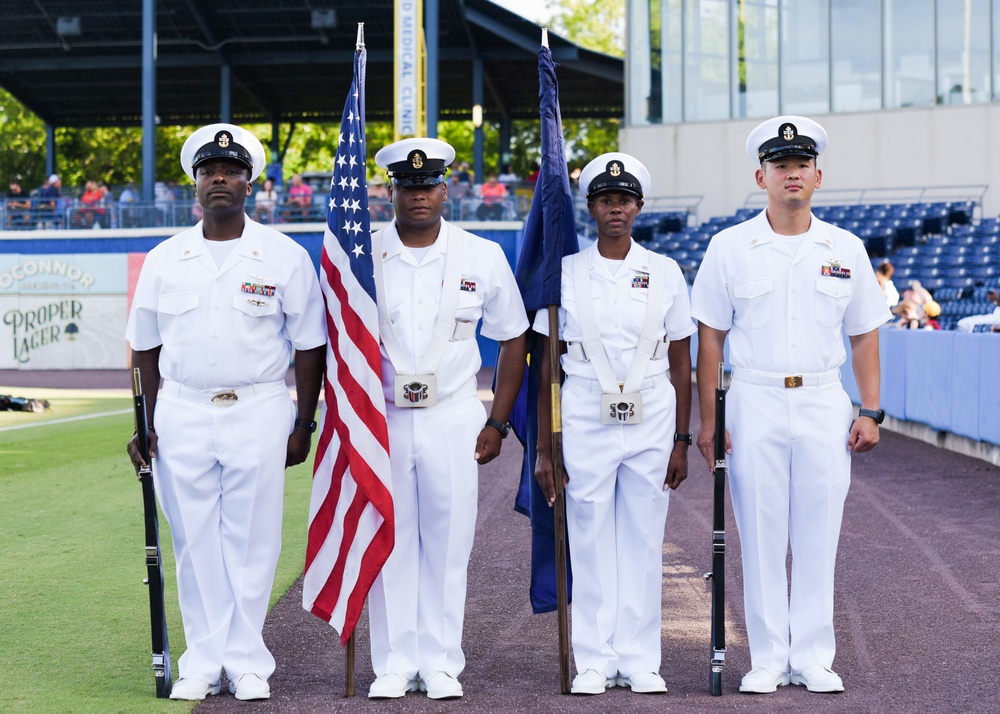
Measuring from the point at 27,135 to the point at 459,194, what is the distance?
109 feet

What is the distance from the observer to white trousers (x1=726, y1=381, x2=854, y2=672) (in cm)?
498

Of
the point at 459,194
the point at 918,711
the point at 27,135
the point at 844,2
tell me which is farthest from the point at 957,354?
the point at 27,135

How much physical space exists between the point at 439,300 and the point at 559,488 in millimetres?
912

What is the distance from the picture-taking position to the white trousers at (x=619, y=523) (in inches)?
197

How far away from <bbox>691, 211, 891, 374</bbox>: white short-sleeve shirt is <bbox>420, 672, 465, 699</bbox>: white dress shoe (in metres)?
1.75

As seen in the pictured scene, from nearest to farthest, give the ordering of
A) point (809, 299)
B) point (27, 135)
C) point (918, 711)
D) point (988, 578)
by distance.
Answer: point (918, 711), point (809, 299), point (988, 578), point (27, 135)

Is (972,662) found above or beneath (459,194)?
beneath

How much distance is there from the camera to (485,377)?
27016 millimetres

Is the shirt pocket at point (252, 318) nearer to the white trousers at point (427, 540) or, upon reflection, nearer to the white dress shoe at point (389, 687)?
the white trousers at point (427, 540)

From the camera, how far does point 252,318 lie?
4918 millimetres

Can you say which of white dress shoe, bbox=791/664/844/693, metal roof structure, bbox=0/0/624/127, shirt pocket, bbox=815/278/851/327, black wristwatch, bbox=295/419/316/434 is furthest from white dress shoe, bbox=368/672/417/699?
metal roof structure, bbox=0/0/624/127

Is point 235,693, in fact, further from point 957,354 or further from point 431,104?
point 431,104

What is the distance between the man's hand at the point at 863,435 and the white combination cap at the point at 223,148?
8.68 ft

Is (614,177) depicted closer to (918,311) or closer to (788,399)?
(788,399)
